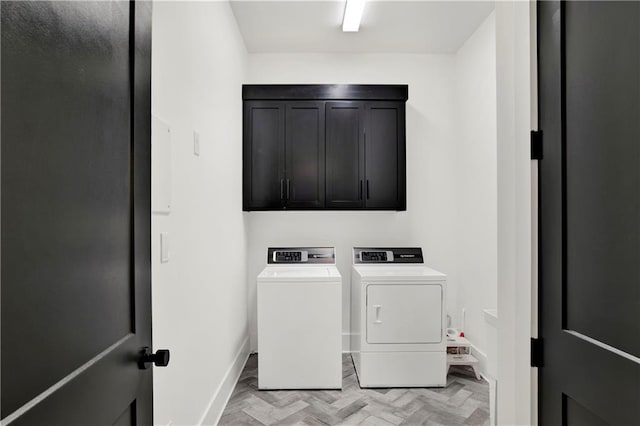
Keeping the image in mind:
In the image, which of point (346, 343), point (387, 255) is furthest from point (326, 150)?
point (346, 343)

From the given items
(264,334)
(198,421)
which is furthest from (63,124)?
(264,334)

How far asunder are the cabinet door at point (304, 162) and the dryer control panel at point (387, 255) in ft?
1.97

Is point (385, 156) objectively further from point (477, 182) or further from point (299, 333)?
point (299, 333)

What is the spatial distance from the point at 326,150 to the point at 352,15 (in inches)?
41.3

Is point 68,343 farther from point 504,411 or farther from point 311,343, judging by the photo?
point 311,343

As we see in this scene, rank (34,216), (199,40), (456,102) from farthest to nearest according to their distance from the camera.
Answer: (456,102), (199,40), (34,216)

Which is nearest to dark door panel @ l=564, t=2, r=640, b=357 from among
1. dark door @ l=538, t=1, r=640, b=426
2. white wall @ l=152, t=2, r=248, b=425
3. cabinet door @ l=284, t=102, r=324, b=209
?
dark door @ l=538, t=1, r=640, b=426

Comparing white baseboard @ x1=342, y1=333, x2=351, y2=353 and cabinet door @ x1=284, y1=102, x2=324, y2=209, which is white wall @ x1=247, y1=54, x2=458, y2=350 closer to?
white baseboard @ x1=342, y1=333, x2=351, y2=353

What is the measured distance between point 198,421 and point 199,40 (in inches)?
77.4

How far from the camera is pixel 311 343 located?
258 centimetres

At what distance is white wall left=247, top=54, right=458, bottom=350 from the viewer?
3.41m

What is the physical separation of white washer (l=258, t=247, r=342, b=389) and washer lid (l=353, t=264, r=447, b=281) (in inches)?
13.3

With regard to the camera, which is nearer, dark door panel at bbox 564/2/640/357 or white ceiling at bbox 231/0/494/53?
dark door panel at bbox 564/2/640/357

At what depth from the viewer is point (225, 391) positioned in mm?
2371
